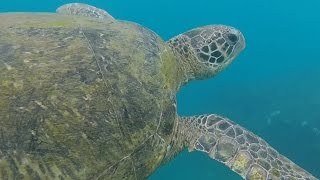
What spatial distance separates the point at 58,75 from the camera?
3229 mm

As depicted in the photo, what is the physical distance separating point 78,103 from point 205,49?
2.60 meters

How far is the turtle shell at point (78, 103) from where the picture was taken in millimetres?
2939

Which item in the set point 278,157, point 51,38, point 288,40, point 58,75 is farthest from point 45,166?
point 288,40

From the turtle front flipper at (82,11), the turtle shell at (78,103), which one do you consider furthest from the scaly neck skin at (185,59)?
the turtle front flipper at (82,11)

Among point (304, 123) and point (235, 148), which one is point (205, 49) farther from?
point (304, 123)

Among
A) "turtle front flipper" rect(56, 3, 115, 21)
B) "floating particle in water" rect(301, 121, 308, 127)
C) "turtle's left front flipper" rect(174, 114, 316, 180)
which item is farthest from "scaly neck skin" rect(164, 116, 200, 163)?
"floating particle in water" rect(301, 121, 308, 127)

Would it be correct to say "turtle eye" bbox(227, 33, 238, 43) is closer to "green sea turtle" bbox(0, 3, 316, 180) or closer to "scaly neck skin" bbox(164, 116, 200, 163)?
"green sea turtle" bbox(0, 3, 316, 180)

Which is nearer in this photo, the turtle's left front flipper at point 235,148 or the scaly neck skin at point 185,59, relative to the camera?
the turtle's left front flipper at point 235,148

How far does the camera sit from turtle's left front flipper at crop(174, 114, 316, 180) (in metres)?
4.09

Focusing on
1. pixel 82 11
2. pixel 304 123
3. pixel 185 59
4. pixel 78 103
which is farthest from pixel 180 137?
pixel 304 123

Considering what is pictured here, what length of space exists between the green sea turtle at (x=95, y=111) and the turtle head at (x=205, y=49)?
2.33 feet

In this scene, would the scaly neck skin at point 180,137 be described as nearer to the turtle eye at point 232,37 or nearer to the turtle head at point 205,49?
the turtle head at point 205,49

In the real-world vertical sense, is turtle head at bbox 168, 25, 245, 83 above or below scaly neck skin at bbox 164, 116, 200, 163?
above

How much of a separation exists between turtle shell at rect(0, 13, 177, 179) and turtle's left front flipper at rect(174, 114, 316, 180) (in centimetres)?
60
